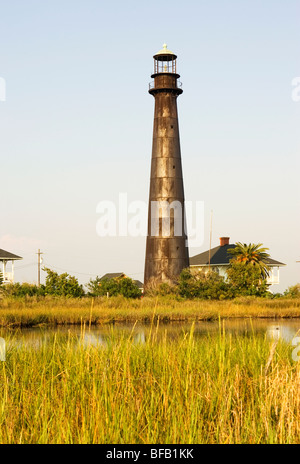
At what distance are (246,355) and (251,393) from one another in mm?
2268

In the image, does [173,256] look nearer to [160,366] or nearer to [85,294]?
[85,294]

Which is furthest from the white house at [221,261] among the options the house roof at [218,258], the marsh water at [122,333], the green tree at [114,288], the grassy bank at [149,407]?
the grassy bank at [149,407]

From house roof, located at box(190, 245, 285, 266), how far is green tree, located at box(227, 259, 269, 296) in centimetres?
898

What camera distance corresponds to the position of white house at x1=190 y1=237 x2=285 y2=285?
56.3 meters

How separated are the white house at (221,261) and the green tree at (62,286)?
653 inches

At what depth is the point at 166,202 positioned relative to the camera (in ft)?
146

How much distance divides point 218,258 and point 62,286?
21001 millimetres

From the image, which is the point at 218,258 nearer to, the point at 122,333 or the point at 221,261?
the point at 221,261

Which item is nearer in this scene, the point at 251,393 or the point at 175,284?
the point at 251,393

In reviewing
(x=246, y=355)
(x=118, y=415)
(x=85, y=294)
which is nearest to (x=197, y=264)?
(x=85, y=294)

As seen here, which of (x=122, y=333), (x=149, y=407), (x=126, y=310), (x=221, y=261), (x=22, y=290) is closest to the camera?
(x=149, y=407)

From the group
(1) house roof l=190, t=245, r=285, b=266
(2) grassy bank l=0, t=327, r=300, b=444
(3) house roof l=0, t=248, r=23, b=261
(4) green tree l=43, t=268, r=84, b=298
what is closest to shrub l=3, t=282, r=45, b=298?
(4) green tree l=43, t=268, r=84, b=298

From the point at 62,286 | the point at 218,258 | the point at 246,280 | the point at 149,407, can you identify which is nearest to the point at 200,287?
the point at 246,280
